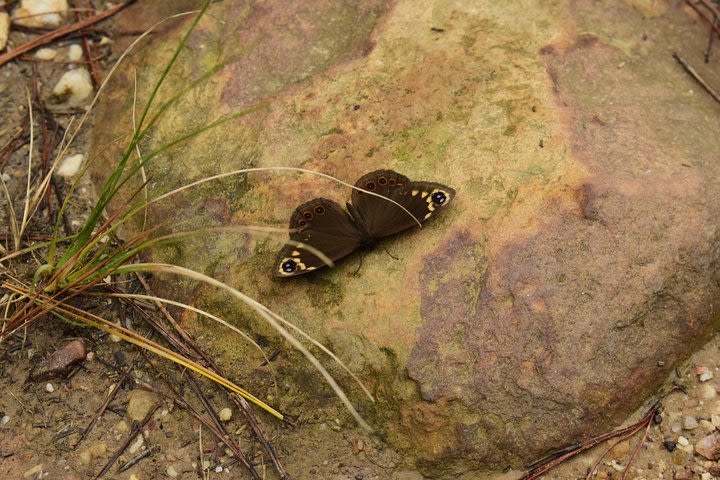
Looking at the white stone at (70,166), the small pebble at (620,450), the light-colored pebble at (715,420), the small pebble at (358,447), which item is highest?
the white stone at (70,166)

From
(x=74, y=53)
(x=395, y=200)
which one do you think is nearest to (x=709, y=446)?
(x=395, y=200)

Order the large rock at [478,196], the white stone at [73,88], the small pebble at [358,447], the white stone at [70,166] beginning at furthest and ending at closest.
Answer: the white stone at [73,88] → the white stone at [70,166] → the small pebble at [358,447] → the large rock at [478,196]

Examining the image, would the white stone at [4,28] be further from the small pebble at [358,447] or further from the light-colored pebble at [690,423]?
the light-colored pebble at [690,423]

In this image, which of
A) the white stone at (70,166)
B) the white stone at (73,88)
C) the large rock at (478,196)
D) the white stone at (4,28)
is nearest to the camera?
the large rock at (478,196)

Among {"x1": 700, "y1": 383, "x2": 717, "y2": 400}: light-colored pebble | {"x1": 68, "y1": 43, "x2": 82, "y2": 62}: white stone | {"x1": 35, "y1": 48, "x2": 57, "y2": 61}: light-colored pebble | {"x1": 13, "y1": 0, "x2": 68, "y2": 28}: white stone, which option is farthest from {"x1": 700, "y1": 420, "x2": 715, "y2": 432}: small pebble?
{"x1": 13, "y1": 0, "x2": 68, "y2": 28}: white stone

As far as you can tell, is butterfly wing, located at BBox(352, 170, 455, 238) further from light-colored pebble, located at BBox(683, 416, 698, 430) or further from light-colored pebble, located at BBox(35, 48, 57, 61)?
light-colored pebble, located at BBox(35, 48, 57, 61)

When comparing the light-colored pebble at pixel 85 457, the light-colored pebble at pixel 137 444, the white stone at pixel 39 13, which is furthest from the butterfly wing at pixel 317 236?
the white stone at pixel 39 13

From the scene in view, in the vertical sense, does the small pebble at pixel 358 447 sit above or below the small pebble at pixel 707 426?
above
